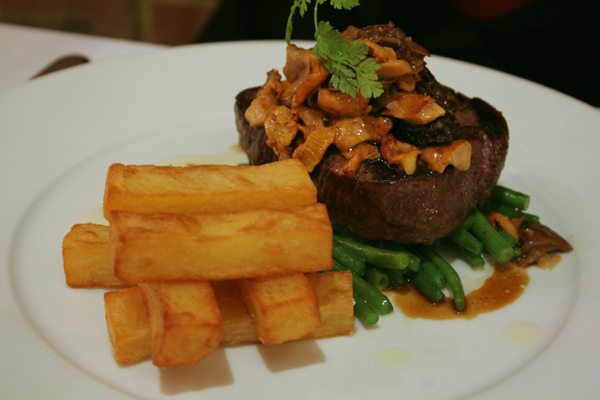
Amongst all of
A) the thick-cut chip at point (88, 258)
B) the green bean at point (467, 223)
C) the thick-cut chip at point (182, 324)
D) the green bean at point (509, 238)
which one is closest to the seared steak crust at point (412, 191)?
the green bean at point (467, 223)

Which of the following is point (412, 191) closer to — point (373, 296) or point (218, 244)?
point (373, 296)

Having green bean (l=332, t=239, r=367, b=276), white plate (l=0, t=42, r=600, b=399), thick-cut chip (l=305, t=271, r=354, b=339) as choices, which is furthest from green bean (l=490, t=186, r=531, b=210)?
thick-cut chip (l=305, t=271, r=354, b=339)

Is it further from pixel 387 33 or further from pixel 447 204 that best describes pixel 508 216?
pixel 387 33

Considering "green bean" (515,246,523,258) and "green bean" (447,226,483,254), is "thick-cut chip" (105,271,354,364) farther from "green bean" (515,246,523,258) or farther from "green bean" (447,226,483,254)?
"green bean" (515,246,523,258)

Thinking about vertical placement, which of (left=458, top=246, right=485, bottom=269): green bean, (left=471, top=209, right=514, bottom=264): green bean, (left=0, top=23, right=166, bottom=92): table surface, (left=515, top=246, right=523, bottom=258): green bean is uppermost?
(left=471, top=209, right=514, bottom=264): green bean

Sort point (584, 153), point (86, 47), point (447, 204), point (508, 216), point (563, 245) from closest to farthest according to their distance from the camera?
point (447, 204)
point (563, 245)
point (508, 216)
point (584, 153)
point (86, 47)

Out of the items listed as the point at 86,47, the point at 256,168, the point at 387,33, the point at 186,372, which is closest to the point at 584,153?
the point at 387,33
